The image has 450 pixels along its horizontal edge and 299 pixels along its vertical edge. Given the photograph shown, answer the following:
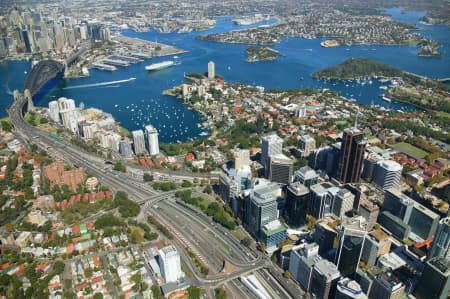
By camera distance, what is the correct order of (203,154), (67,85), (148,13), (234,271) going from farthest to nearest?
(148,13) → (67,85) → (203,154) → (234,271)

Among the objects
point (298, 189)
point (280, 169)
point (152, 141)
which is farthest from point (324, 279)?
point (152, 141)

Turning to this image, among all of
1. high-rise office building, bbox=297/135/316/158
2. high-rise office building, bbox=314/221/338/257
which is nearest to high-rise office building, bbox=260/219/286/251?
high-rise office building, bbox=314/221/338/257

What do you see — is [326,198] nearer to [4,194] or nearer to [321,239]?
[321,239]

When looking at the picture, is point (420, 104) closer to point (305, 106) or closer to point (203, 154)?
point (305, 106)

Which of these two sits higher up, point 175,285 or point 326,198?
point 326,198

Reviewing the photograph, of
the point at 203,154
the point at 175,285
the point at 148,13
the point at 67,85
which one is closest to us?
the point at 175,285

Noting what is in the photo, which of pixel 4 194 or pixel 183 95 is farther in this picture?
pixel 183 95

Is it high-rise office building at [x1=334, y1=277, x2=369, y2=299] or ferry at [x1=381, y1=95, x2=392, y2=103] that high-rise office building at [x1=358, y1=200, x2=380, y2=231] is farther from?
ferry at [x1=381, y1=95, x2=392, y2=103]

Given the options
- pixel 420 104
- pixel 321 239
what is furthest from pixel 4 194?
pixel 420 104
